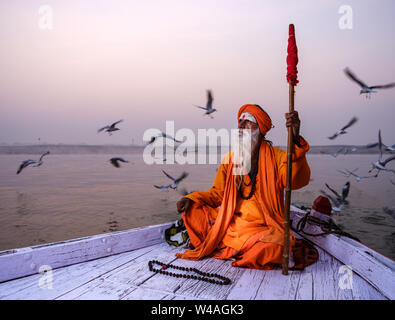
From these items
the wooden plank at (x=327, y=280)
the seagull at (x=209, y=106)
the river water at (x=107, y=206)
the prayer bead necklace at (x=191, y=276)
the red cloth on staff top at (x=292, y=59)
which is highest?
the seagull at (x=209, y=106)

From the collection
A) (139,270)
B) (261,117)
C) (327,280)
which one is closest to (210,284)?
(139,270)

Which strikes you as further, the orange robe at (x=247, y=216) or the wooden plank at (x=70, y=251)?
the orange robe at (x=247, y=216)

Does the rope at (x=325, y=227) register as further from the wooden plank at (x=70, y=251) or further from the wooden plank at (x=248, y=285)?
the wooden plank at (x=70, y=251)

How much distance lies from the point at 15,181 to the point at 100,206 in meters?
5.32

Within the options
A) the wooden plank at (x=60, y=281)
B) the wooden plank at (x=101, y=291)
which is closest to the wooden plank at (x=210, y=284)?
the wooden plank at (x=101, y=291)

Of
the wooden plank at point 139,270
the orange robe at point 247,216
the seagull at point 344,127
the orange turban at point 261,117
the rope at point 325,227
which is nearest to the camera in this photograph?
the wooden plank at point 139,270

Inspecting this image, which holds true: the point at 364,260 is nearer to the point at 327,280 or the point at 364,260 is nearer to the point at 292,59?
the point at 327,280

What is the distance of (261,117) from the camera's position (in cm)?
292

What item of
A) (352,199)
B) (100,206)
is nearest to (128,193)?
(100,206)

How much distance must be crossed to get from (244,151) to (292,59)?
3.27 feet

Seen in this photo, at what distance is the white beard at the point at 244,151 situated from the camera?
296 centimetres

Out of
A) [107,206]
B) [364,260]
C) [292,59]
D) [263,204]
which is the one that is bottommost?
[107,206]

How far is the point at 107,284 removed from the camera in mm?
2119

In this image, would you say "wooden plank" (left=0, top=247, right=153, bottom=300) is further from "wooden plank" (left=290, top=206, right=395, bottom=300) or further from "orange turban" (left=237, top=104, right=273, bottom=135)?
"wooden plank" (left=290, top=206, right=395, bottom=300)
